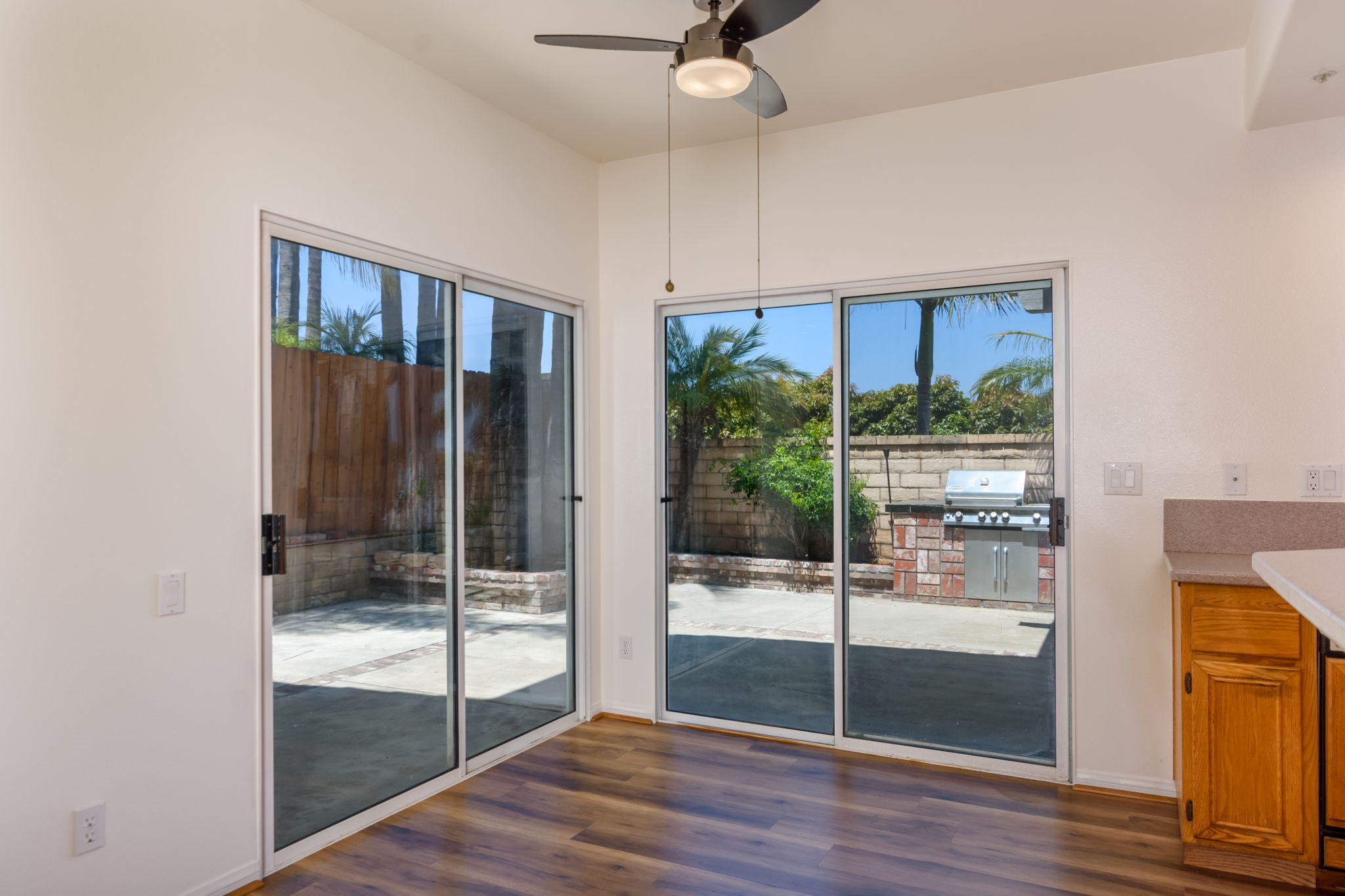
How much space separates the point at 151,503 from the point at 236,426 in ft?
1.10

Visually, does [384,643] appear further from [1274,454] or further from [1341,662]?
[1274,454]

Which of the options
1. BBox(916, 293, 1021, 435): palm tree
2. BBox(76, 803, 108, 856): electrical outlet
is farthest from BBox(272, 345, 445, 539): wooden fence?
BBox(916, 293, 1021, 435): palm tree

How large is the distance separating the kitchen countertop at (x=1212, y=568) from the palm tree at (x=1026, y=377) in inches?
28.6

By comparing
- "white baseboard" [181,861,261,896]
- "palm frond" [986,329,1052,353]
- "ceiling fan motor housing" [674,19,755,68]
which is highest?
"ceiling fan motor housing" [674,19,755,68]

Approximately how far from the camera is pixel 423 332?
3.36 metres

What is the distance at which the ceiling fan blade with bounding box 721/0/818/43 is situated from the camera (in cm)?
232

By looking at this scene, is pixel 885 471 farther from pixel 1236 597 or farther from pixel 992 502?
pixel 1236 597

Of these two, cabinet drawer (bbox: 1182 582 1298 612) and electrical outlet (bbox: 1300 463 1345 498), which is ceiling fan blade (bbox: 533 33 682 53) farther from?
electrical outlet (bbox: 1300 463 1345 498)

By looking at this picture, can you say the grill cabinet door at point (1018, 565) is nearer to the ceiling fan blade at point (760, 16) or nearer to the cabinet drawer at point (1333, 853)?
the cabinet drawer at point (1333, 853)

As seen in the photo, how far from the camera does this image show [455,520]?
11.5ft

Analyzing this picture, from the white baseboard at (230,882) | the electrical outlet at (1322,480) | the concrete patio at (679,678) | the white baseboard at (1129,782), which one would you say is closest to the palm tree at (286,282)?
the concrete patio at (679,678)

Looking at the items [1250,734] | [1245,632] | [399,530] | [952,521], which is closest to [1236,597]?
[1245,632]

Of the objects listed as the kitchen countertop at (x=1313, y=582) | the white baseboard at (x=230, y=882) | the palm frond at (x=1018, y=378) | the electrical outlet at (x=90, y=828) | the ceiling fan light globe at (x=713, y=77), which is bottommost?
the white baseboard at (x=230, y=882)

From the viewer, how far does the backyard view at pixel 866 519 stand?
356 cm
